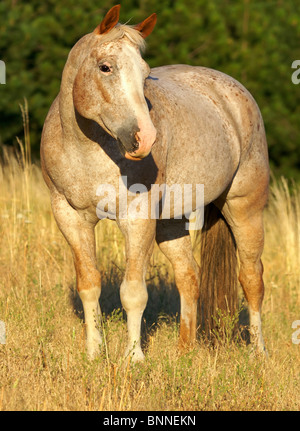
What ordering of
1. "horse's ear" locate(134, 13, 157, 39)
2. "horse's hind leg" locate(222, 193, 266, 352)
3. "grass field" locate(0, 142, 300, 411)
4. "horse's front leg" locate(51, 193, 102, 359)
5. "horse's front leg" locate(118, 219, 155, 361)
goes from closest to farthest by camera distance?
"grass field" locate(0, 142, 300, 411) < "horse's ear" locate(134, 13, 157, 39) < "horse's front leg" locate(118, 219, 155, 361) < "horse's front leg" locate(51, 193, 102, 359) < "horse's hind leg" locate(222, 193, 266, 352)

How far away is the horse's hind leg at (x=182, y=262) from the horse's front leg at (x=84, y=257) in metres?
1.05

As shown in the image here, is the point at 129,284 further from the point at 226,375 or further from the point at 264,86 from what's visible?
the point at 264,86

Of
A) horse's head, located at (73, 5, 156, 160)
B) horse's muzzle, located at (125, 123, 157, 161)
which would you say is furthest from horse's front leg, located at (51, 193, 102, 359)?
horse's muzzle, located at (125, 123, 157, 161)

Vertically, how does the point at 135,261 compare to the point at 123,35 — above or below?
below

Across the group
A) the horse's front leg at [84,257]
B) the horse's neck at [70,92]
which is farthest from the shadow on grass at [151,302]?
the horse's neck at [70,92]

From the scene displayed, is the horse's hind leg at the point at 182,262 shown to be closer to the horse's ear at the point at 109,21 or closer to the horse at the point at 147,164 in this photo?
the horse at the point at 147,164

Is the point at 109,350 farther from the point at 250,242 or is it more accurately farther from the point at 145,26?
the point at 145,26

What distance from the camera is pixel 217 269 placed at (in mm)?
5336

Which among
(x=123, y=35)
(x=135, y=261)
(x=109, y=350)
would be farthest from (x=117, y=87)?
(x=109, y=350)

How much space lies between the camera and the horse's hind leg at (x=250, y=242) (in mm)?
5180

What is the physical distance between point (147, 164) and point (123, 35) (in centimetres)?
76

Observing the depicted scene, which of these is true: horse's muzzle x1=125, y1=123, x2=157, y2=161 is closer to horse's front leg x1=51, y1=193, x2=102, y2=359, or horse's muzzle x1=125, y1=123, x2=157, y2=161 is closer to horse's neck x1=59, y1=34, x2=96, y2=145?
horse's neck x1=59, y1=34, x2=96, y2=145

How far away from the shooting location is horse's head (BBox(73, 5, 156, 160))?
3.31 metres
